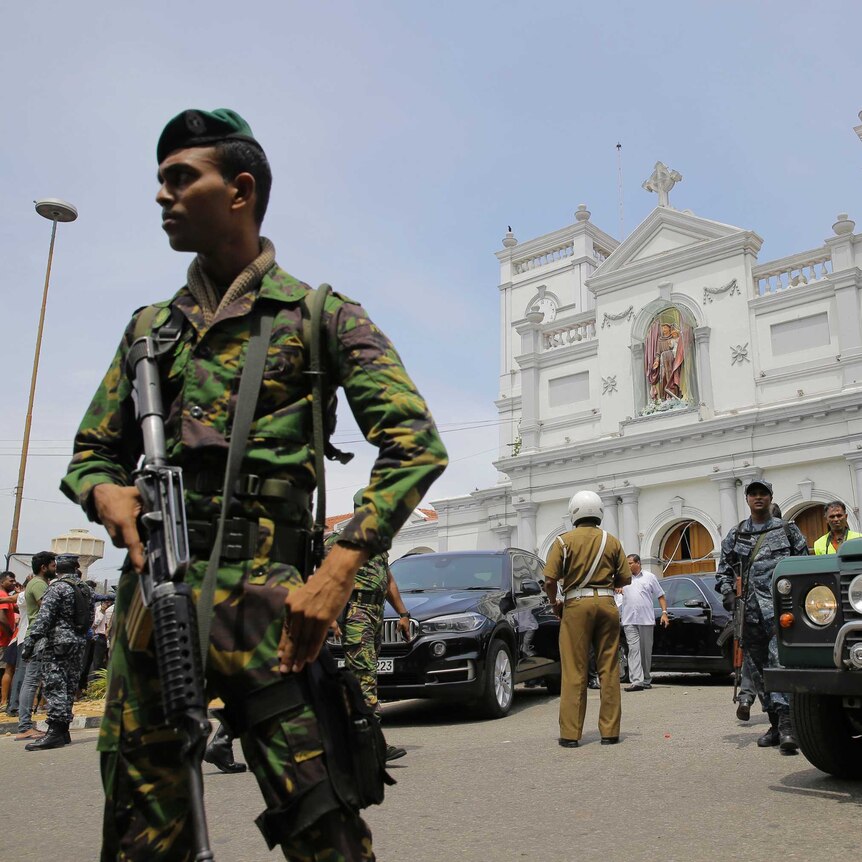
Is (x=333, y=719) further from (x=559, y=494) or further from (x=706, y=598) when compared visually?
(x=559, y=494)

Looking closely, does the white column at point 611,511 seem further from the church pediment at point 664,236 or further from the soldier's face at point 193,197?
the soldier's face at point 193,197

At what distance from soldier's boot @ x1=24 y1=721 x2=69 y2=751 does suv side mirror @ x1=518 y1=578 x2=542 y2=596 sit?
4459mm

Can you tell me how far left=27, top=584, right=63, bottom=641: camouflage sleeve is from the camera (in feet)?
29.2

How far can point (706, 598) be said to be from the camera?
13.1m

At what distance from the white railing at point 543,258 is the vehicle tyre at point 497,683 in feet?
116

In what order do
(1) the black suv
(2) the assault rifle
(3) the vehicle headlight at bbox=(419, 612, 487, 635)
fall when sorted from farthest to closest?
(3) the vehicle headlight at bbox=(419, 612, 487, 635), (1) the black suv, (2) the assault rifle

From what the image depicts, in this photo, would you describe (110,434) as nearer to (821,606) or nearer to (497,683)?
(821,606)

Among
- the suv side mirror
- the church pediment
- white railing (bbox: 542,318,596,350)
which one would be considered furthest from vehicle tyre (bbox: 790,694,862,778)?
white railing (bbox: 542,318,596,350)

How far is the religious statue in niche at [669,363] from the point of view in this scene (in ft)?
101

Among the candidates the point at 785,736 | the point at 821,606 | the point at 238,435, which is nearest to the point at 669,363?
the point at 785,736

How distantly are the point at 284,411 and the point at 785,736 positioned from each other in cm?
543

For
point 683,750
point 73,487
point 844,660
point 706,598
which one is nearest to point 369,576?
point 683,750

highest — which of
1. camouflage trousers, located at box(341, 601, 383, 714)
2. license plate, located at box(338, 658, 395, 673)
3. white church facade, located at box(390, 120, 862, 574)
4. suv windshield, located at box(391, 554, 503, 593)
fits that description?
white church facade, located at box(390, 120, 862, 574)

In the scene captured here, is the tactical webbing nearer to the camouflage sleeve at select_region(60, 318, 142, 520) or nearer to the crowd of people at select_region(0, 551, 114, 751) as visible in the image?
the camouflage sleeve at select_region(60, 318, 142, 520)
